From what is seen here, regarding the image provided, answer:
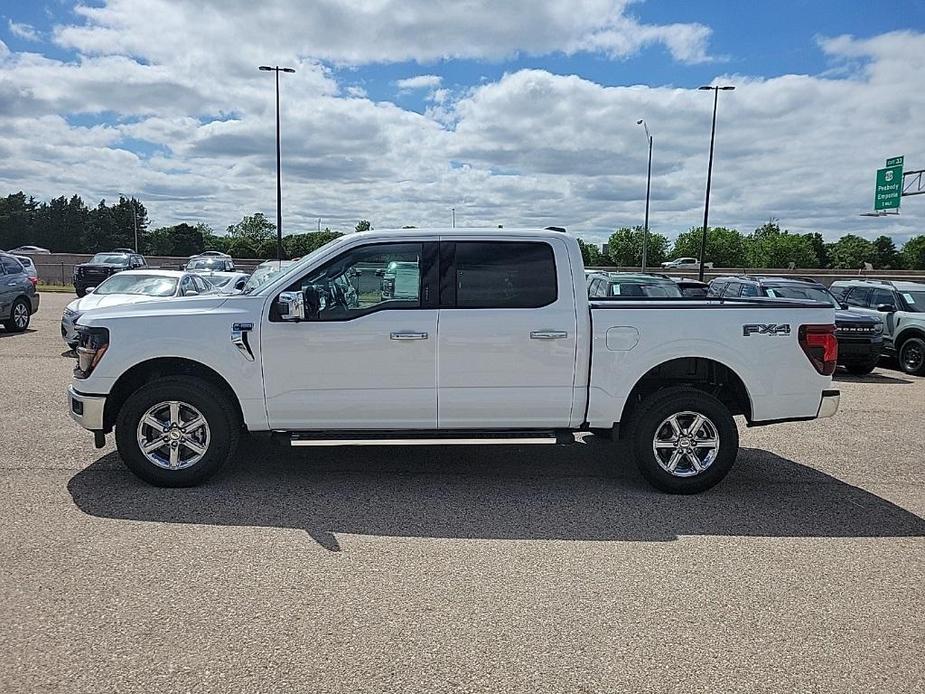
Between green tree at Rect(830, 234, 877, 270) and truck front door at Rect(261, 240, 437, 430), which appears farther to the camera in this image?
green tree at Rect(830, 234, 877, 270)

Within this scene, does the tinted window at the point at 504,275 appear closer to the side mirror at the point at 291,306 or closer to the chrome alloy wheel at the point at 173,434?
the side mirror at the point at 291,306

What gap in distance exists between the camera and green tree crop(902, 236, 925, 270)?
109250 millimetres

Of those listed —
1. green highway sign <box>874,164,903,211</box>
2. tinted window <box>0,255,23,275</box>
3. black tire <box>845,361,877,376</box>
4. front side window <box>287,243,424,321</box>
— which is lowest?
black tire <box>845,361,877,376</box>

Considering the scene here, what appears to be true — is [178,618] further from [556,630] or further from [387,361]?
[387,361]

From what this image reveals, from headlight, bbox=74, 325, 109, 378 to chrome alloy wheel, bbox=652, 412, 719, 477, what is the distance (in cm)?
424

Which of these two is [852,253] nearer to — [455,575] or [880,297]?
[880,297]

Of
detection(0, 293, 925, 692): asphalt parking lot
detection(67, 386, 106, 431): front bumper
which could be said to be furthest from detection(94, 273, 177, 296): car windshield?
detection(67, 386, 106, 431): front bumper

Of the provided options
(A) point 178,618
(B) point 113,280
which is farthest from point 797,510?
(B) point 113,280

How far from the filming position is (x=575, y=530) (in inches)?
211

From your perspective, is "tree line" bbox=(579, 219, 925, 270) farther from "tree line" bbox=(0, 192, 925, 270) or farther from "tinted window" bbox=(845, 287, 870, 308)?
"tinted window" bbox=(845, 287, 870, 308)

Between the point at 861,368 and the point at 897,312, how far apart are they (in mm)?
1850

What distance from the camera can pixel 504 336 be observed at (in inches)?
235

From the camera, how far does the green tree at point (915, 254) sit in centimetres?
10925

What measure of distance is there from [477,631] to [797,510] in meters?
3.11
